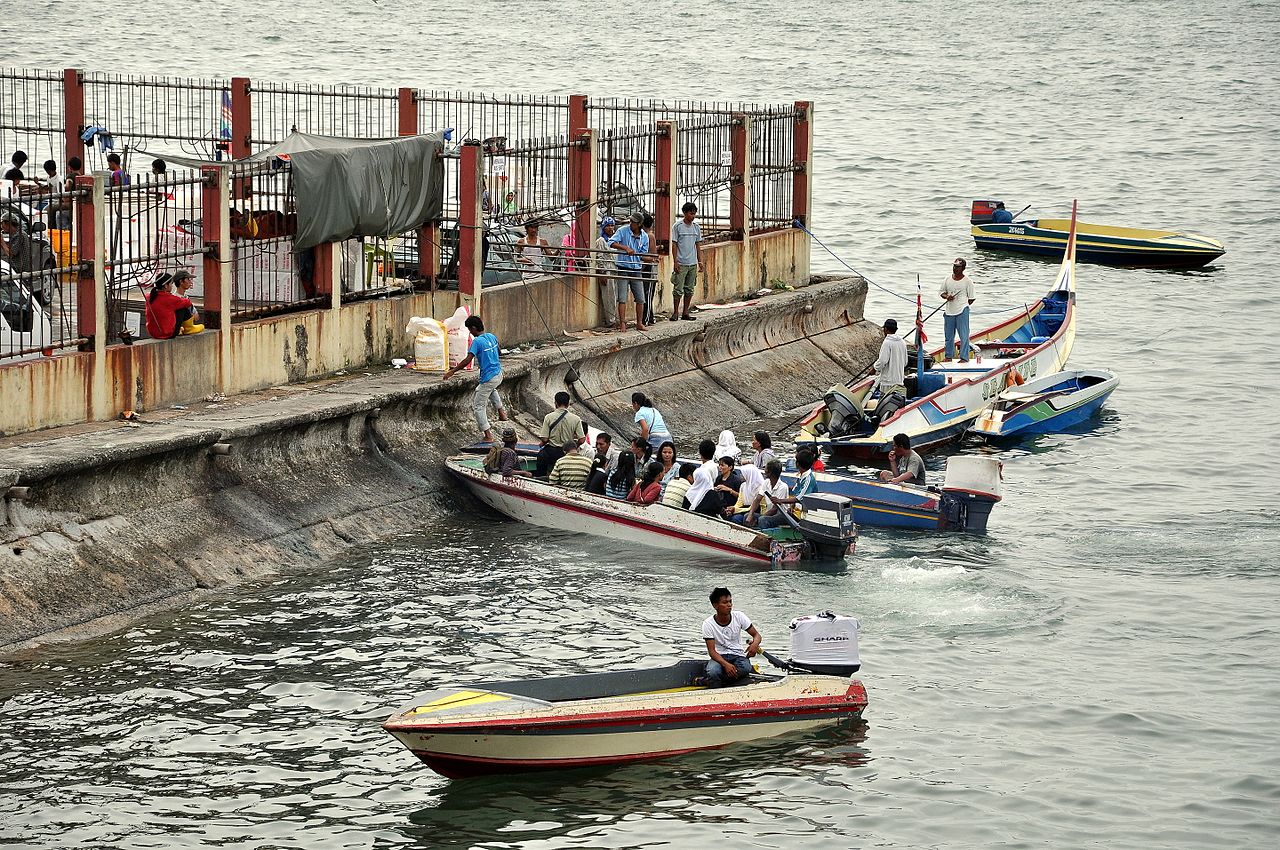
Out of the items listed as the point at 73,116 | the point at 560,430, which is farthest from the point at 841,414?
the point at 73,116

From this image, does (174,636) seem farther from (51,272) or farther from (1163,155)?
(1163,155)

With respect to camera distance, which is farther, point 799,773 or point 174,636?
point 174,636

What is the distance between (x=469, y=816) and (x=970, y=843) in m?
3.93

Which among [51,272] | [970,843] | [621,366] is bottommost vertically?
[970,843]

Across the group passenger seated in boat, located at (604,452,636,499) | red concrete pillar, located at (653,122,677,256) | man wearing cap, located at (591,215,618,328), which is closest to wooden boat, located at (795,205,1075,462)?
man wearing cap, located at (591,215,618,328)

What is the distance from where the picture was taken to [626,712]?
1521cm

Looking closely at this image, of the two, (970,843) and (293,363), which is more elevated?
(293,363)

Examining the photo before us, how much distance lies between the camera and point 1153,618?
19.9m

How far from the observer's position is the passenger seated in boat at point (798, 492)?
830 inches

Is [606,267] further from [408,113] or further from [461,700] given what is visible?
[461,700]

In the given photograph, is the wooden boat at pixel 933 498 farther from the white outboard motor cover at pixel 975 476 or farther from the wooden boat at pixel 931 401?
the wooden boat at pixel 931 401

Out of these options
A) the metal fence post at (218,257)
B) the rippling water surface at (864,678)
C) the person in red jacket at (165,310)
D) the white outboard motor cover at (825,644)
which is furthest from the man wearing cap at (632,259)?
the white outboard motor cover at (825,644)

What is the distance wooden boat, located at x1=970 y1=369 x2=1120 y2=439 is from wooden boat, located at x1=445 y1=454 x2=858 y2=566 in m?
7.58

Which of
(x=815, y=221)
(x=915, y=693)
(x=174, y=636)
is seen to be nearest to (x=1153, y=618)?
(x=915, y=693)
